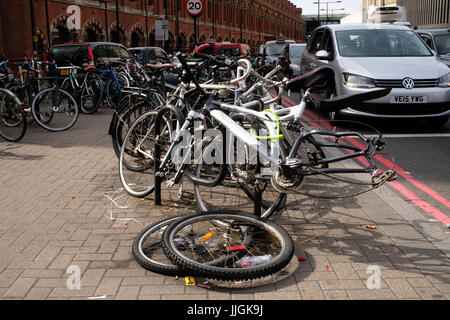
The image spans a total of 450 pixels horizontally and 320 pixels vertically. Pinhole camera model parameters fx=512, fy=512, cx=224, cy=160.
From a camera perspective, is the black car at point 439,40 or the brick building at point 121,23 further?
the brick building at point 121,23

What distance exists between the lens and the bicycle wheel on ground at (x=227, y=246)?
338cm

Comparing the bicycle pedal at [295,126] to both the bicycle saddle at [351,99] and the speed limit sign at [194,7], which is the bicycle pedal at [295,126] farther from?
the speed limit sign at [194,7]

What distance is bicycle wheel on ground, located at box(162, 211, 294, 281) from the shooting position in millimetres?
3377

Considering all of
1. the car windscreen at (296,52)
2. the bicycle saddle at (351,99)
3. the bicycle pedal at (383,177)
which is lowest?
the bicycle pedal at (383,177)

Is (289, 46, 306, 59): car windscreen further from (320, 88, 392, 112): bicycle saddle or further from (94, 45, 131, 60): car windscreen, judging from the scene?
(320, 88, 392, 112): bicycle saddle

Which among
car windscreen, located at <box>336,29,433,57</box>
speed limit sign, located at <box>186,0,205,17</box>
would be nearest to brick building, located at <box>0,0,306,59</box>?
speed limit sign, located at <box>186,0,205,17</box>

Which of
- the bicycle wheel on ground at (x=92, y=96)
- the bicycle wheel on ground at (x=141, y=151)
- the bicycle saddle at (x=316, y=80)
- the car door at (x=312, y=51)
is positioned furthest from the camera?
the bicycle wheel on ground at (x=92, y=96)

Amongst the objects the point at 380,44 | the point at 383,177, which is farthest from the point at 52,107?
the point at 383,177

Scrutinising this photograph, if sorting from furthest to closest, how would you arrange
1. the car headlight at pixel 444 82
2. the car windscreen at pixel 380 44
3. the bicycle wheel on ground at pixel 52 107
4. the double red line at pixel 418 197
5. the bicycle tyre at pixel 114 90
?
1. the bicycle tyre at pixel 114 90
2. the car windscreen at pixel 380 44
3. the bicycle wheel on ground at pixel 52 107
4. the car headlight at pixel 444 82
5. the double red line at pixel 418 197

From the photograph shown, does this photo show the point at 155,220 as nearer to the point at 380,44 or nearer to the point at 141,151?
the point at 141,151

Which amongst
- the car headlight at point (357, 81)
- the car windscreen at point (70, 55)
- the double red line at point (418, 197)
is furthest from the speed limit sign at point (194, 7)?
the double red line at point (418, 197)

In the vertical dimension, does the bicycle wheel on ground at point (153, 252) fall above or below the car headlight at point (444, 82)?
below

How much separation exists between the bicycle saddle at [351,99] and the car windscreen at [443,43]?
13971 mm

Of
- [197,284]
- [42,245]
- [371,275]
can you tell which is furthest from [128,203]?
[371,275]
